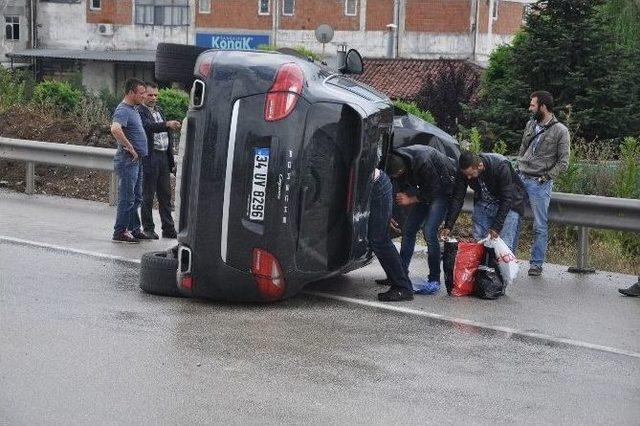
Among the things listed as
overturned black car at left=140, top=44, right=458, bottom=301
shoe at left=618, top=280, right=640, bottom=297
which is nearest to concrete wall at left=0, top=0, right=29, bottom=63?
shoe at left=618, top=280, right=640, bottom=297

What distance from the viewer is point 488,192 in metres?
11.9

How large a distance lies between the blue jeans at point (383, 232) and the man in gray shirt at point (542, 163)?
239cm

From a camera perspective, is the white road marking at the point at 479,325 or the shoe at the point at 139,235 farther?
the shoe at the point at 139,235

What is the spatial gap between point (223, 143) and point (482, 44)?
5362 cm

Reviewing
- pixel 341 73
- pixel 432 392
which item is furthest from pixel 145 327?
pixel 341 73

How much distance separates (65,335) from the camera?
895 cm

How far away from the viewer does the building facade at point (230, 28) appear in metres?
62.6

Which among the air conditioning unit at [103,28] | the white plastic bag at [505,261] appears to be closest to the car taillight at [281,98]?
the white plastic bag at [505,261]

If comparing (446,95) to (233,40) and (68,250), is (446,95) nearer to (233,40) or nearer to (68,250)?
(233,40)

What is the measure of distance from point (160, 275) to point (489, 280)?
283 cm

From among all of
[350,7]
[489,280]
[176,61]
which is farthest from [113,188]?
[350,7]

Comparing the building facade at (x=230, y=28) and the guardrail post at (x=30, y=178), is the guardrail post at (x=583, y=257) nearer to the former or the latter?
the guardrail post at (x=30, y=178)

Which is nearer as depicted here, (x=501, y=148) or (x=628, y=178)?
(x=628, y=178)

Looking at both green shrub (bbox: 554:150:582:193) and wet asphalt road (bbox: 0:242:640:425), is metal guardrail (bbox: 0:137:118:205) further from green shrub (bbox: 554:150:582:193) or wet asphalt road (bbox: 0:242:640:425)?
wet asphalt road (bbox: 0:242:640:425)
